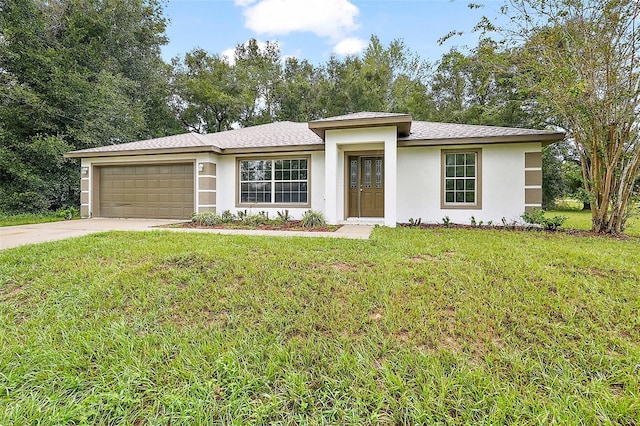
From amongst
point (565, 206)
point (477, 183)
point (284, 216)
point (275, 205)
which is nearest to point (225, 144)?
point (275, 205)

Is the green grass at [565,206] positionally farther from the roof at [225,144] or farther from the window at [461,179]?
the roof at [225,144]

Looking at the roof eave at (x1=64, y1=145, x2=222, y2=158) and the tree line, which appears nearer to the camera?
the tree line

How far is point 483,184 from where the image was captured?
29.2 feet

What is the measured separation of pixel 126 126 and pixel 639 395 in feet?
62.6

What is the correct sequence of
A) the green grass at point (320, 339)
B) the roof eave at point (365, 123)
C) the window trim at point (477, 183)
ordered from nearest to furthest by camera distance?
1. the green grass at point (320, 339)
2. the roof eave at point (365, 123)
3. the window trim at point (477, 183)

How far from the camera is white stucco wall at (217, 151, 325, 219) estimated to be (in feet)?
32.9

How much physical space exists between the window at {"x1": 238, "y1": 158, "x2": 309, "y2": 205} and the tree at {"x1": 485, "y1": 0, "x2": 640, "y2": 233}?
646cm

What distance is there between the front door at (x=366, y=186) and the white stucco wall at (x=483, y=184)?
629 millimetres

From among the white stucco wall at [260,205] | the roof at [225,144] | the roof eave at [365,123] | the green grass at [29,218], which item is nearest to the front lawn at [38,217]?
the green grass at [29,218]

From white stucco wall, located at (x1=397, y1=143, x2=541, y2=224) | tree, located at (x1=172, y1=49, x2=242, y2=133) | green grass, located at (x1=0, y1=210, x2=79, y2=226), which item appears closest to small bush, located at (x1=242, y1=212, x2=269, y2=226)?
white stucco wall, located at (x1=397, y1=143, x2=541, y2=224)

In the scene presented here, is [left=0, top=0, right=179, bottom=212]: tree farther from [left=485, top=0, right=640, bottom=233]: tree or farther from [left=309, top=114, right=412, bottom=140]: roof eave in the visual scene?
[left=485, top=0, right=640, bottom=233]: tree

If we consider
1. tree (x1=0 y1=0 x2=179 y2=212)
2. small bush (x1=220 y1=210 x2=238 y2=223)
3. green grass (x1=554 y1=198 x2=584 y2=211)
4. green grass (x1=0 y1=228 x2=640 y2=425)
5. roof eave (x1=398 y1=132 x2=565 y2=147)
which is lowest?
green grass (x1=0 y1=228 x2=640 y2=425)

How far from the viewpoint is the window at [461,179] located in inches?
354

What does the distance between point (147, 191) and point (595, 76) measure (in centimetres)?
1287
